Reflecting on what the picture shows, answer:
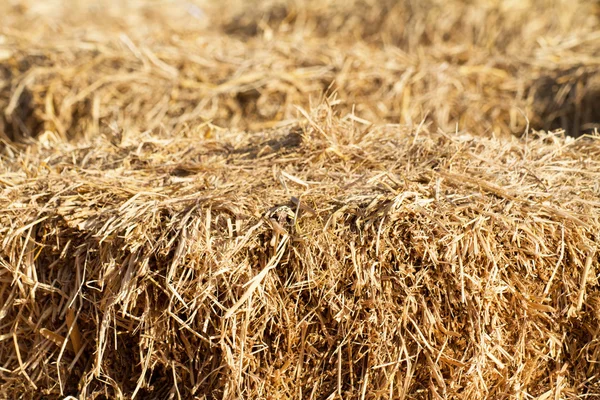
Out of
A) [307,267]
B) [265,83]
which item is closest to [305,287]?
[307,267]

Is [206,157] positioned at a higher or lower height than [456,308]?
higher

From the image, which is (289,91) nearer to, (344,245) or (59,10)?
(344,245)

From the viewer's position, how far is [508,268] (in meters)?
1.86

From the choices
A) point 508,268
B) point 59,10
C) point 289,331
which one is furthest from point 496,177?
point 59,10

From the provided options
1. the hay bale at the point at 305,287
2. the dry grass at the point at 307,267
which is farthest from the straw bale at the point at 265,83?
the hay bale at the point at 305,287

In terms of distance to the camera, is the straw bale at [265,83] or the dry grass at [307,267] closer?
the dry grass at [307,267]

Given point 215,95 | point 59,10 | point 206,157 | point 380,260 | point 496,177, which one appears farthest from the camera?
point 59,10

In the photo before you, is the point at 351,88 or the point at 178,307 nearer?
the point at 178,307

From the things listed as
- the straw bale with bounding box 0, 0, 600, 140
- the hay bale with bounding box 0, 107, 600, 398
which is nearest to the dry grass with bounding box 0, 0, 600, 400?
the hay bale with bounding box 0, 107, 600, 398

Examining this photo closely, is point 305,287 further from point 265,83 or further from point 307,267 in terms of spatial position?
point 265,83

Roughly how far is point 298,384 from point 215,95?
69.7 inches

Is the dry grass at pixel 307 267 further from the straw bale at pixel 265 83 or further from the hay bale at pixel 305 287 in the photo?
the straw bale at pixel 265 83

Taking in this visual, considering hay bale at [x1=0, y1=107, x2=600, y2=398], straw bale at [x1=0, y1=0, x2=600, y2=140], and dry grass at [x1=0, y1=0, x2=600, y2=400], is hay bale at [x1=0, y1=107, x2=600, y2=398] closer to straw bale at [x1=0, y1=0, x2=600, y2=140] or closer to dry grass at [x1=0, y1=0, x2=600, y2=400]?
dry grass at [x1=0, y1=0, x2=600, y2=400]

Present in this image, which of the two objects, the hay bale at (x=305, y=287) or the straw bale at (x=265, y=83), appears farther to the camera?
the straw bale at (x=265, y=83)
